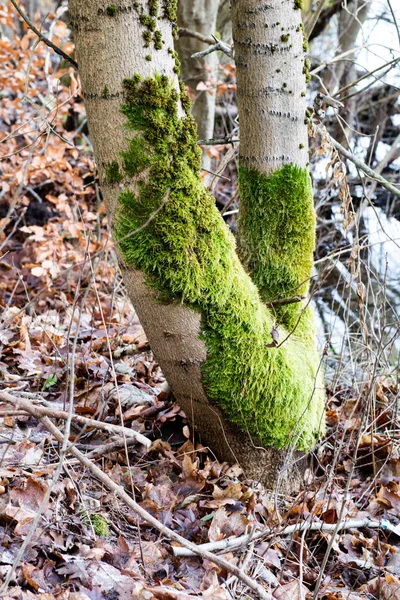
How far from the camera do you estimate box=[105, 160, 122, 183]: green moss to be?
2051 millimetres

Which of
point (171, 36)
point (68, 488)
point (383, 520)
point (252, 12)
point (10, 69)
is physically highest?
point (10, 69)

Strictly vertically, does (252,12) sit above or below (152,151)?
above

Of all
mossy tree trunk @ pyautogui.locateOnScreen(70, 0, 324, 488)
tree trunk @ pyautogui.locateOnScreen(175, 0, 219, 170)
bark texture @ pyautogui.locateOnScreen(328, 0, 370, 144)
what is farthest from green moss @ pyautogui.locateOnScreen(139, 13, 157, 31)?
bark texture @ pyautogui.locateOnScreen(328, 0, 370, 144)

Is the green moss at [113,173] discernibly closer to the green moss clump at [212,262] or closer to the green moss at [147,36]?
the green moss clump at [212,262]

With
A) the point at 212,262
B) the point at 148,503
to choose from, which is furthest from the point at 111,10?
the point at 148,503

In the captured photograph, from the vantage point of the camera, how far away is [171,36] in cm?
206

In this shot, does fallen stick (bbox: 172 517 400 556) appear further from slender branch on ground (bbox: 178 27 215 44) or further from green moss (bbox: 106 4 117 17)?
slender branch on ground (bbox: 178 27 215 44)

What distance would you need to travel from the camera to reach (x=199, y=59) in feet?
19.3

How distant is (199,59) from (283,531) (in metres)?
5.14

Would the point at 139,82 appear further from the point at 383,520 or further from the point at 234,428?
the point at 383,520

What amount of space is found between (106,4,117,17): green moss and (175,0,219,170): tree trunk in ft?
12.2

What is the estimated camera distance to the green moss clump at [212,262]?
2039 mm

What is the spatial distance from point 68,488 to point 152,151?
1373 mm

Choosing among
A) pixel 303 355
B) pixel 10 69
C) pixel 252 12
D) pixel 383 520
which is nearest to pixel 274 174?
pixel 252 12
